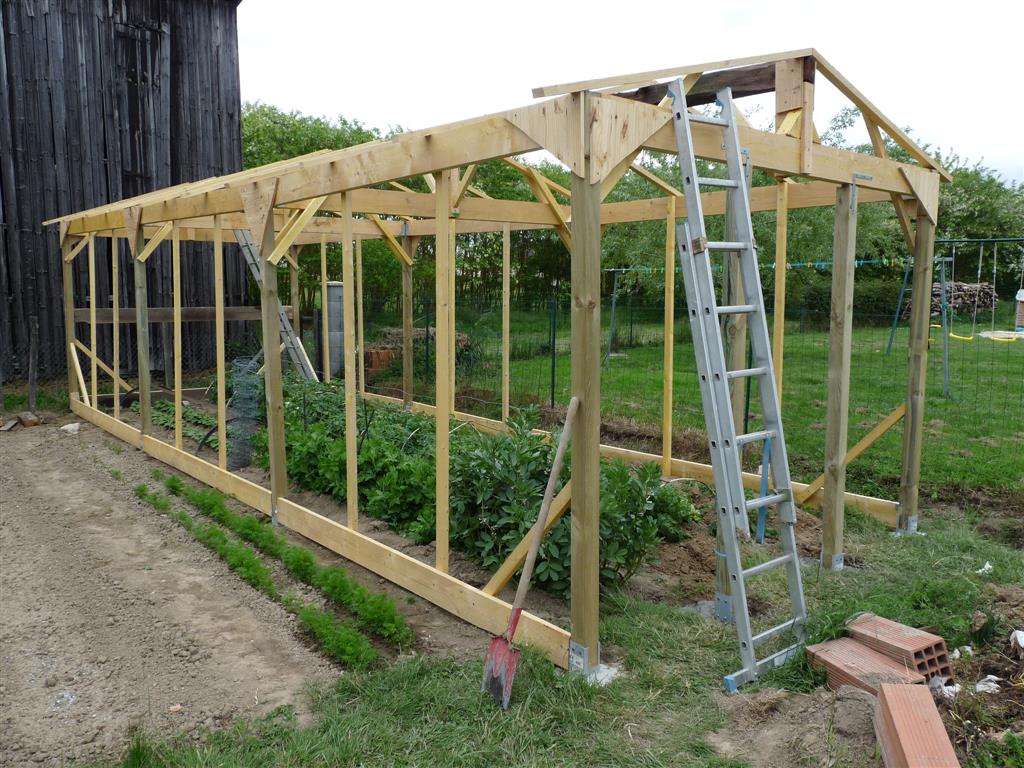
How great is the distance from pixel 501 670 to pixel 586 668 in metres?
0.51

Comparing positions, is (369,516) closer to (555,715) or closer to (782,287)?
(555,715)

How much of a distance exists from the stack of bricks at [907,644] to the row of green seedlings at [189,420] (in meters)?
7.22

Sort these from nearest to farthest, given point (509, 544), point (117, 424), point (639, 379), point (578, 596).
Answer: point (578, 596) → point (509, 544) → point (117, 424) → point (639, 379)

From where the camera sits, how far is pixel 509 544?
5277mm

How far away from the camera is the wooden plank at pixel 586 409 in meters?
3.85

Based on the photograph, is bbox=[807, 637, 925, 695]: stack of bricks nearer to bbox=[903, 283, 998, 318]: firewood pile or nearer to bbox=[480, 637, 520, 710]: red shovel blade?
bbox=[480, 637, 520, 710]: red shovel blade

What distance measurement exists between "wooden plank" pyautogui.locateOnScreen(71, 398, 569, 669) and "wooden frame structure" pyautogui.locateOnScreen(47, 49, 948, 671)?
0.04 ft

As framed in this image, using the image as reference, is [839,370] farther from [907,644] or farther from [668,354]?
[668,354]

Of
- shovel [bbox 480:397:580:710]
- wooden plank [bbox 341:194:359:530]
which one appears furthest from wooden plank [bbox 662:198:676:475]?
shovel [bbox 480:397:580:710]

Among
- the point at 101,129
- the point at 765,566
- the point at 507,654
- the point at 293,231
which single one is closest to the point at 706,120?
the point at 765,566

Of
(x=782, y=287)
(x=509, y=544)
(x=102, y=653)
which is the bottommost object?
(x=102, y=653)

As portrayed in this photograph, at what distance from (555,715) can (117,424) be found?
8.65m

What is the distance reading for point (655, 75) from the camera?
4051 millimetres

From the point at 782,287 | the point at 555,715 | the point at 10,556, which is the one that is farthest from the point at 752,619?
the point at 10,556
